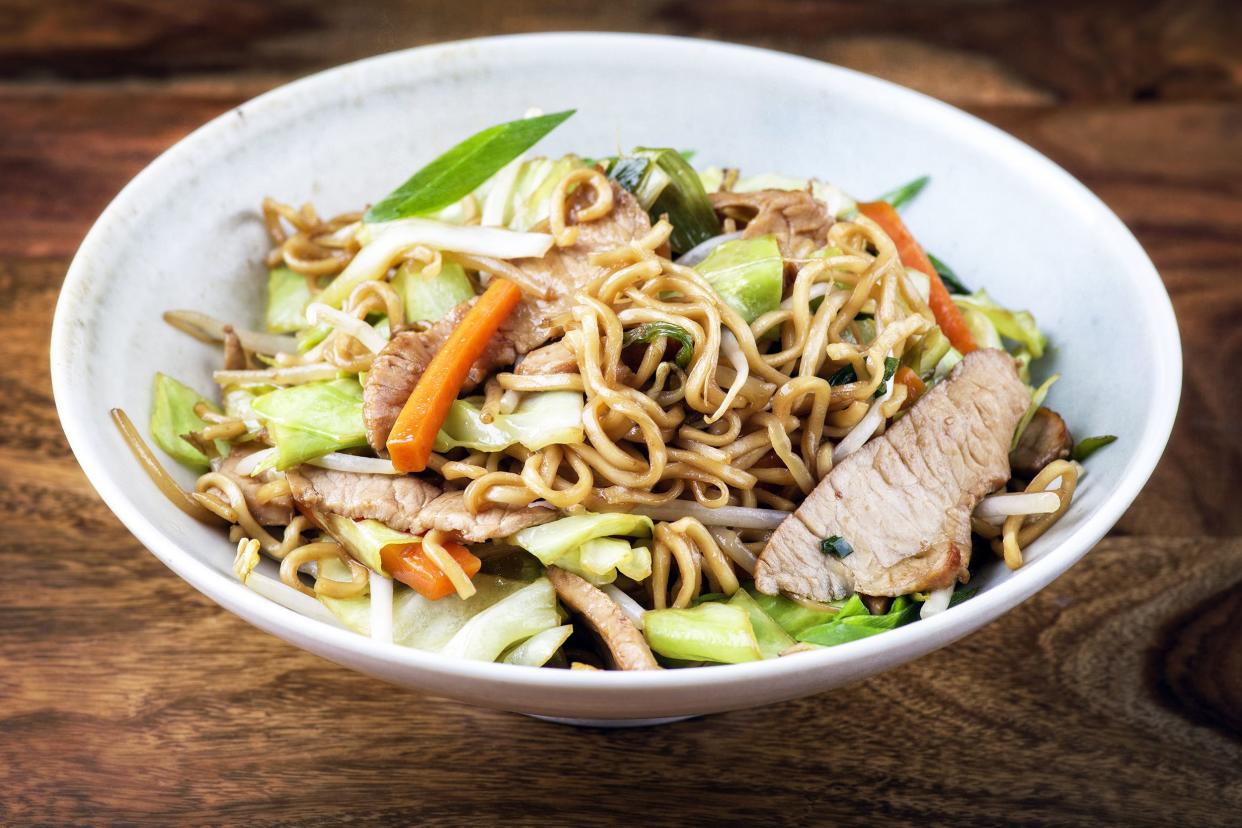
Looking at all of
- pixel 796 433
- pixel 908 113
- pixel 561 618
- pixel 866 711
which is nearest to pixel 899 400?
pixel 796 433

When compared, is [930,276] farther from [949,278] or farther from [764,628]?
[764,628]

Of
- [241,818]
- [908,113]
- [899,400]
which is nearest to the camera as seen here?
[241,818]

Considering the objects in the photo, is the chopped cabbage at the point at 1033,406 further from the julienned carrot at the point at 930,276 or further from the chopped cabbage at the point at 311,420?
the chopped cabbage at the point at 311,420

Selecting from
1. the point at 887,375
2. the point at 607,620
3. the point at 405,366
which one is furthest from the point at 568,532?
the point at 887,375

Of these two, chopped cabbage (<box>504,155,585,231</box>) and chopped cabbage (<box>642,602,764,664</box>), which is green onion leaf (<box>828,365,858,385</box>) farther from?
chopped cabbage (<box>504,155,585,231</box>)

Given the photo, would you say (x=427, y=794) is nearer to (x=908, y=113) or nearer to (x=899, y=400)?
(x=899, y=400)

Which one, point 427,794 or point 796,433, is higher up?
point 796,433

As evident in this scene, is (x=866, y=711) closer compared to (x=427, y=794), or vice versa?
(x=427, y=794)
